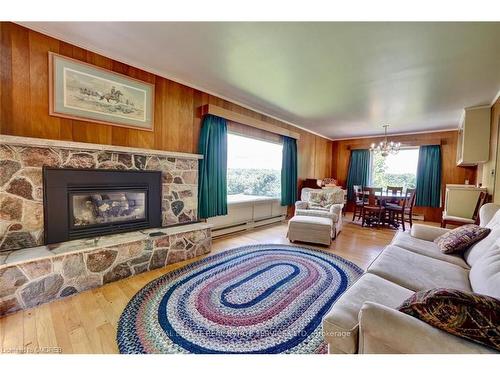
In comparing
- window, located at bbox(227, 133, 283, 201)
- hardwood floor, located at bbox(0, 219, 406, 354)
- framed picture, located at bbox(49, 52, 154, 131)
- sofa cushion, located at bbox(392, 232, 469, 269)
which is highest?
framed picture, located at bbox(49, 52, 154, 131)

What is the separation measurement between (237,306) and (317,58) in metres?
2.50

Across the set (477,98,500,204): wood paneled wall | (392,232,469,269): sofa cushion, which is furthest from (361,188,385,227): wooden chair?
(392,232,469,269): sofa cushion

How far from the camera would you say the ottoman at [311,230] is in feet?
11.0

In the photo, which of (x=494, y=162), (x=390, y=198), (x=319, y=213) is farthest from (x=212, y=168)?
(x=494, y=162)

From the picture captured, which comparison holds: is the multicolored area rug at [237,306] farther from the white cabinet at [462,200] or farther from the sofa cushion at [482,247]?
the white cabinet at [462,200]

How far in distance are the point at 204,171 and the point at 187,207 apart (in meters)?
0.60

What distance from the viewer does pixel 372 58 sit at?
2.29 m

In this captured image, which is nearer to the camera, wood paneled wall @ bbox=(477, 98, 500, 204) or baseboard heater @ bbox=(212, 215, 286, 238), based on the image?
wood paneled wall @ bbox=(477, 98, 500, 204)

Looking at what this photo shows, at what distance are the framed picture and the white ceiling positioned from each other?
0.22 m

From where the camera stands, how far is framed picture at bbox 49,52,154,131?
2.13 metres

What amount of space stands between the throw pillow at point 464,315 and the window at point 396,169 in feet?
20.7

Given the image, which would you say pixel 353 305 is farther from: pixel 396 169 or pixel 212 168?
pixel 396 169

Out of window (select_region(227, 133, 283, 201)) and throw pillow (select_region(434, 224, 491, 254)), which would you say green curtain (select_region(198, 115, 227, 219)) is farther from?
throw pillow (select_region(434, 224, 491, 254))
